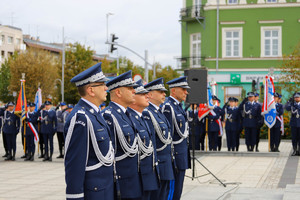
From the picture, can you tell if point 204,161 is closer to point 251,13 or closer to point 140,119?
point 140,119

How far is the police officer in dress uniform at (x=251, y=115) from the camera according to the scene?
19359mm

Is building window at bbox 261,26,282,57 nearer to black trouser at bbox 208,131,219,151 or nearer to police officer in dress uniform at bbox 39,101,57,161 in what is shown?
black trouser at bbox 208,131,219,151

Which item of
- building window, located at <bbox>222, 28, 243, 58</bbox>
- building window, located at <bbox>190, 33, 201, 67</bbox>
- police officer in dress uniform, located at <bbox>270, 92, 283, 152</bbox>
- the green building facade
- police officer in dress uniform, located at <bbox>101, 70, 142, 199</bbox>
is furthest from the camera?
building window, located at <bbox>190, 33, 201, 67</bbox>

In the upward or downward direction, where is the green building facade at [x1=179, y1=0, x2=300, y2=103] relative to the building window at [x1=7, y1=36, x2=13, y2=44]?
downward

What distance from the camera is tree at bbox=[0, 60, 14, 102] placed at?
202 ft

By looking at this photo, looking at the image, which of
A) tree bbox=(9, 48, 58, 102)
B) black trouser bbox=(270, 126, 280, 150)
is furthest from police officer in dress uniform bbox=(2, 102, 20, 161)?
tree bbox=(9, 48, 58, 102)

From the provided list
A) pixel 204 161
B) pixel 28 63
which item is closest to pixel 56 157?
pixel 204 161

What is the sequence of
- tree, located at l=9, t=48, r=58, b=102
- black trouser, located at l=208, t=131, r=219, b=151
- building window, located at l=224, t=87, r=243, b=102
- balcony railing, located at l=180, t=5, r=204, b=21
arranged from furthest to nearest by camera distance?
1. tree, located at l=9, t=48, r=58, b=102
2. balcony railing, located at l=180, t=5, r=204, b=21
3. building window, located at l=224, t=87, r=243, b=102
4. black trouser, located at l=208, t=131, r=219, b=151

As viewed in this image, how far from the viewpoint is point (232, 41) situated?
1702 inches

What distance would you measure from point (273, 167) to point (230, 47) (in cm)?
2819

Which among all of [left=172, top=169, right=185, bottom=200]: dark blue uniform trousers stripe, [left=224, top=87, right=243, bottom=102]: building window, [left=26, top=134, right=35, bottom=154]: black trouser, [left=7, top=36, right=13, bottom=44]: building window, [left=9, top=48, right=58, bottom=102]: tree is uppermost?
[left=7, top=36, right=13, bottom=44]: building window

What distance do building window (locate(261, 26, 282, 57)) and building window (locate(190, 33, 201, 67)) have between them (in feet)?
17.2

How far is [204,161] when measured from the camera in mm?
17484

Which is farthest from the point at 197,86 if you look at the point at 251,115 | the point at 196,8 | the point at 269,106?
the point at 196,8
